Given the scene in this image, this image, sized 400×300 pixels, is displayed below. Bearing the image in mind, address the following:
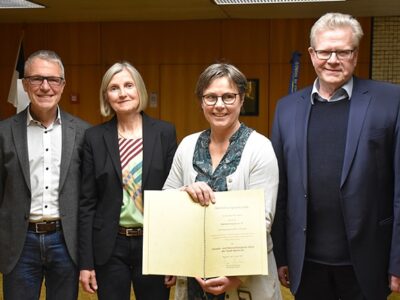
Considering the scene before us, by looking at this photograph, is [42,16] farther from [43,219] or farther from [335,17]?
[335,17]

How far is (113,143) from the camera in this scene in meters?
2.24

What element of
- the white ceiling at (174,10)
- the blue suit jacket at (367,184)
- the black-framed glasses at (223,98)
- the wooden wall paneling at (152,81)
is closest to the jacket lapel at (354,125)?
the blue suit jacket at (367,184)

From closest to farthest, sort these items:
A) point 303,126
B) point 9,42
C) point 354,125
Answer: point 354,125 < point 303,126 < point 9,42

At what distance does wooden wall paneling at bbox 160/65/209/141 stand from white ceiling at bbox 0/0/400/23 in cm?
77

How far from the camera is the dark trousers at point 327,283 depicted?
6.61 ft

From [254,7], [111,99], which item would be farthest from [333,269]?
[254,7]

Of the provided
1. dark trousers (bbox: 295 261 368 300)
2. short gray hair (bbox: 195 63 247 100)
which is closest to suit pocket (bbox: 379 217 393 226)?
dark trousers (bbox: 295 261 368 300)

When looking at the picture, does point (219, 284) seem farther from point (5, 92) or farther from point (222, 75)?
point (5, 92)

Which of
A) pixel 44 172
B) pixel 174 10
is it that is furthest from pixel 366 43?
pixel 44 172

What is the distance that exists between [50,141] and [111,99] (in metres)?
0.38

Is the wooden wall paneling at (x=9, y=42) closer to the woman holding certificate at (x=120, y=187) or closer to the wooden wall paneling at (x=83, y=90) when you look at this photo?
the wooden wall paneling at (x=83, y=90)

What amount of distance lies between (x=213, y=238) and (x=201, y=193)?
0.18m

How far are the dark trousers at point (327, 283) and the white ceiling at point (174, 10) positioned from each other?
392 centimetres

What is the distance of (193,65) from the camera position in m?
7.21
